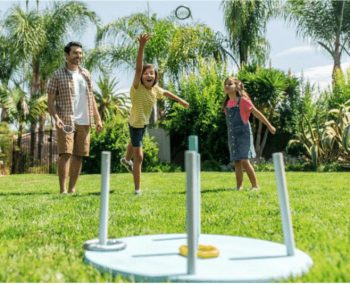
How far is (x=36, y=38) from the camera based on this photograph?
887 inches

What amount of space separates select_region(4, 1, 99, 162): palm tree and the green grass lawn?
1773 centimetres

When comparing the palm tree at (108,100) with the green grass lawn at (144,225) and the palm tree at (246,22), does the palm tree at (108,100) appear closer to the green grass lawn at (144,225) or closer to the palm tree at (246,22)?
the palm tree at (246,22)

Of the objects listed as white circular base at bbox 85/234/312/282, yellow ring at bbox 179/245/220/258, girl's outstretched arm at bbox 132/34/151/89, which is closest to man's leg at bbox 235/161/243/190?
girl's outstretched arm at bbox 132/34/151/89

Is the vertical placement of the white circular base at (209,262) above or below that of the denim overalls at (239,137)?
below

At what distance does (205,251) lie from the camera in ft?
8.38

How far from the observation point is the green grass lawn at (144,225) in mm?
2422

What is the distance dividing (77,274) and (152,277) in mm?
407

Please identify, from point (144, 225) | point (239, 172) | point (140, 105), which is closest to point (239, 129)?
point (239, 172)

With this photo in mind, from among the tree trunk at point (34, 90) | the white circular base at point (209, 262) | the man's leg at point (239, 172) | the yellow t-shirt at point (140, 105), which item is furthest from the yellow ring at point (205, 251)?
the tree trunk at point (34, 90)

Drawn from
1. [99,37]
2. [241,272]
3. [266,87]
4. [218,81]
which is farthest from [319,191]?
[99,37]

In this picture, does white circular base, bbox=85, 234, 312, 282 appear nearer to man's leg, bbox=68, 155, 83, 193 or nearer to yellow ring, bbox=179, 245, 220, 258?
yellow ring, bbox=179, 245, 220, 258

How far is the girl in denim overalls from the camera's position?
21.7 ft

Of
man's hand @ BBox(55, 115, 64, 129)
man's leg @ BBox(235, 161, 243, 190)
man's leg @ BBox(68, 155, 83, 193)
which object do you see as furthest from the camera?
man's leg @ BBox(235, 161, 243, 190)

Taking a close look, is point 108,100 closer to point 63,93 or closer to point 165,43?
point 165,43
